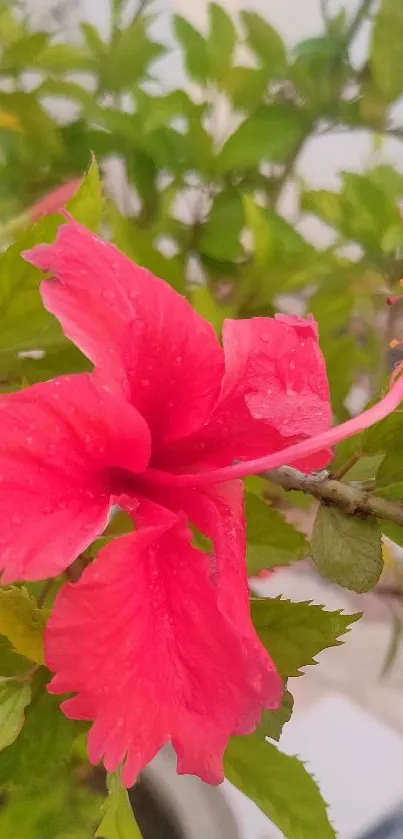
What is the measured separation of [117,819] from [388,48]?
0.46 meters

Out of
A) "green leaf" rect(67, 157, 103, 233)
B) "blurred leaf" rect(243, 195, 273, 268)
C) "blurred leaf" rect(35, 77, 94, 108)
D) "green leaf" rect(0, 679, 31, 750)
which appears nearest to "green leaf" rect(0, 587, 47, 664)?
"green leaf" rect(0, 679, 31, 750)

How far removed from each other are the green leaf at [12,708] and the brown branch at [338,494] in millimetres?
99

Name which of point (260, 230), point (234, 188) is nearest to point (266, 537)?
point (260, 230)

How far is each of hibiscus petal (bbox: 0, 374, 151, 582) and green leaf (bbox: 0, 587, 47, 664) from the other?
0.06m

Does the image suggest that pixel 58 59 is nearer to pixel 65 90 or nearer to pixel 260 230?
pixel 65 90

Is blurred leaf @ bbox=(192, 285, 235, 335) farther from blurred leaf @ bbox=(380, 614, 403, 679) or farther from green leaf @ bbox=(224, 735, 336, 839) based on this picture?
blurred leaf @ bbox=(380, 614, 403, 679)

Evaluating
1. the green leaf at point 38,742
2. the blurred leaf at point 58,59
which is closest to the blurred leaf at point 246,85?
the blurred leaf at point 58,59

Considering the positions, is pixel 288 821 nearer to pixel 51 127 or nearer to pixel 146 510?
pixel 146 510

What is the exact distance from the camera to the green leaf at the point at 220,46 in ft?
1.71

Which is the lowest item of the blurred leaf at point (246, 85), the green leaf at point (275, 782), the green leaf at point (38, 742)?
the green leaf at point (275, 782)

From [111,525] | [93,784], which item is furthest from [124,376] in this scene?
[93,784]

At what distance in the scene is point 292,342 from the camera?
0.62ft

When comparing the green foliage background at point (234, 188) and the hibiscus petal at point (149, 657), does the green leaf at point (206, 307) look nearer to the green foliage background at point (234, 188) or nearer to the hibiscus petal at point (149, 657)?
the green foliage background at point (234, 188)

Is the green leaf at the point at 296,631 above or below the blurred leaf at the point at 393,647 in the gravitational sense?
above
